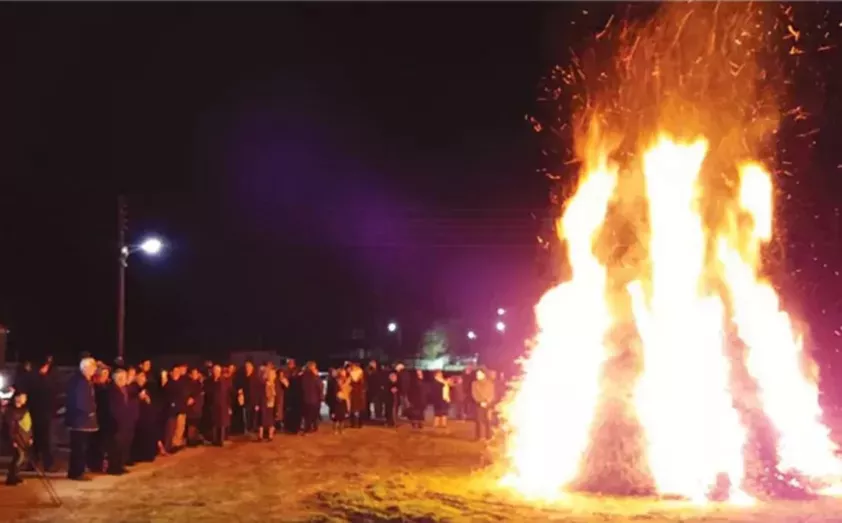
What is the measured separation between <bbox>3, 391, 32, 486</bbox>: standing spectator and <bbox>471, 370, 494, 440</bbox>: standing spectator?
9.44 m

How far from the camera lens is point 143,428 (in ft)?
54.1

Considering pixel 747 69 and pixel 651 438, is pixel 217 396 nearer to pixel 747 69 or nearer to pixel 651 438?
pixel 651 438

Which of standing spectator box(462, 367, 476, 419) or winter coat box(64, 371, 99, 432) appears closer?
winter coat box(64, 371, 99, 432)

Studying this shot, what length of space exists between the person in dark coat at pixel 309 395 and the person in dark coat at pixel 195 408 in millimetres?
3134

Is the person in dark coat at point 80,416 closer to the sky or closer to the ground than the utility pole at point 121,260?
closer to the ground

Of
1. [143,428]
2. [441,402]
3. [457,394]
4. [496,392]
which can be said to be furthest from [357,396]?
[143,428]

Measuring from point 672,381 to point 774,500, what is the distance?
2069 mm

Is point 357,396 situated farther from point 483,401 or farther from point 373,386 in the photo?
point 483,401

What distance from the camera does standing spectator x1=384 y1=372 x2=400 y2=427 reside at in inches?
963

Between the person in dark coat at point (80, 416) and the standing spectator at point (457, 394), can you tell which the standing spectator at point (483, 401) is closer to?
the standing spectator at point (457, 394)

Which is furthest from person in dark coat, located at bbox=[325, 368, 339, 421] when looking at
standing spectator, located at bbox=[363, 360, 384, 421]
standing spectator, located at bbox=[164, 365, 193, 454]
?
standing spectator, located at bbox=[164, 365, 193, 454]

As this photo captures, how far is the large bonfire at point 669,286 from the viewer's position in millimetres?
13617

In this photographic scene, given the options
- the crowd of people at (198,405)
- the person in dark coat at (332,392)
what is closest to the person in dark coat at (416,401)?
the crowd of people at (198,405)

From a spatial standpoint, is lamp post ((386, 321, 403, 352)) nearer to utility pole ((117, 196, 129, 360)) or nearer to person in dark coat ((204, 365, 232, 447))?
utility pole ((117, 196, 129, 360))
